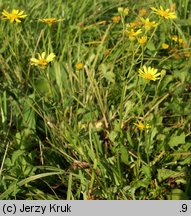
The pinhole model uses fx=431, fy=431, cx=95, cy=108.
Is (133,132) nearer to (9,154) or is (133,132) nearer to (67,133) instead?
(67,133)

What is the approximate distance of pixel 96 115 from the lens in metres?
1.47

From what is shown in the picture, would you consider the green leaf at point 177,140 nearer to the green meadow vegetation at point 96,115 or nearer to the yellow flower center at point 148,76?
the green meadow vegetation at point 96,115

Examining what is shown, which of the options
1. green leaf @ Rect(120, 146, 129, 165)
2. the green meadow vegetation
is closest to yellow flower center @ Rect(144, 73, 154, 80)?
the green meadow vegetation

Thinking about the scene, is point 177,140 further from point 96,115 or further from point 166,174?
point 96,115

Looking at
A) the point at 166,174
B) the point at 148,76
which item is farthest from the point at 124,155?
the point at 148,76

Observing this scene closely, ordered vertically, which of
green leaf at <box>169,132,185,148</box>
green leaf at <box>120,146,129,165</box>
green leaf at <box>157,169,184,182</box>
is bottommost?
green leaf at <box>157,169,184,182</box>

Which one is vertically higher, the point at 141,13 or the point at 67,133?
the point at 141,13

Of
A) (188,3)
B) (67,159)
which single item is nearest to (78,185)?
(67,159)

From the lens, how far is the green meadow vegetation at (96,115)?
127 centimetres

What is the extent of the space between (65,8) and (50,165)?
3.05ft

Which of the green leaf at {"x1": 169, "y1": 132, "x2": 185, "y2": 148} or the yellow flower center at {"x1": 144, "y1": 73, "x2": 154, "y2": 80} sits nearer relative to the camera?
the yellow flower center at {"x1": 144, "y1": 73, "x2": 154, "y2": 80}

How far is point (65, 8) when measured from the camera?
2.03 meters

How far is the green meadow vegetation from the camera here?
1.27 m

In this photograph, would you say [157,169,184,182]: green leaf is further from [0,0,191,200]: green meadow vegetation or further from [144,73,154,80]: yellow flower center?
[144,73,154,80]: yellow flower center
